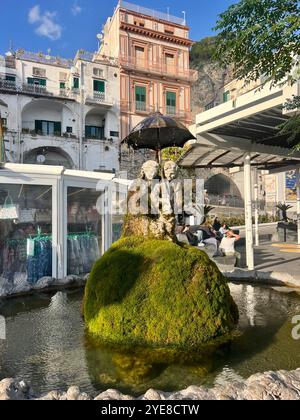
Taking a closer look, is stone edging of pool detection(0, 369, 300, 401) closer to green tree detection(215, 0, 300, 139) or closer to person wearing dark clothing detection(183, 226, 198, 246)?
green tree detection(215, 0, 300, 139)

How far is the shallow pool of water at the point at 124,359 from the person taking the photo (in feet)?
9.69

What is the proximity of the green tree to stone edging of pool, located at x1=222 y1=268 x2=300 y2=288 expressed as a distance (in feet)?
10.6

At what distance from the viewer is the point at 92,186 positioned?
805 centimetres

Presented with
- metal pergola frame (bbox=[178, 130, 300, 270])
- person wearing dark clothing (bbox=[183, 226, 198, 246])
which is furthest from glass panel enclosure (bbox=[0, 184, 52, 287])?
person wearing dark clothing (bbox=[183, 226, 198, 246])

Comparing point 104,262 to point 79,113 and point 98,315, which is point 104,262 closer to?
point 98,315

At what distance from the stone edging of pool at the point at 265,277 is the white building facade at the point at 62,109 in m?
24.6

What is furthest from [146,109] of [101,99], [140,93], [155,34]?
[155,34]

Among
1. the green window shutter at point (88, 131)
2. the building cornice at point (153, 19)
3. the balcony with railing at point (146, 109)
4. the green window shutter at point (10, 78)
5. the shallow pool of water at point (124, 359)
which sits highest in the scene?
the building cornice at point (153, 19)

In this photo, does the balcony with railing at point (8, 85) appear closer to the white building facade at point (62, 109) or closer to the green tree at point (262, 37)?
the white building facade at point (62, 109)

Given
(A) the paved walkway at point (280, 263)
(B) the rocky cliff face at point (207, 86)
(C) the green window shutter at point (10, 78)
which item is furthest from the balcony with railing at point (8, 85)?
(B) the rocky cliff face at point (207, 86)

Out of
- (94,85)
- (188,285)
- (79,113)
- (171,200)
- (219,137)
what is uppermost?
(94,85)

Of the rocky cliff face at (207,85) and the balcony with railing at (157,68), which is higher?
the rocky cliff face at (207,85)

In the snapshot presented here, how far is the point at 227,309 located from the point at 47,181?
483cm

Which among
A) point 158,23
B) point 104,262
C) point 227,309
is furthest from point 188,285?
point 158,23
